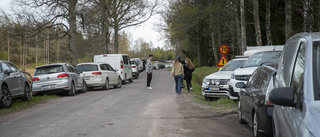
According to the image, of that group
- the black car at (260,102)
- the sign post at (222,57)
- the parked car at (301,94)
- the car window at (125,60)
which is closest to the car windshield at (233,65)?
the sign post at (222,57)

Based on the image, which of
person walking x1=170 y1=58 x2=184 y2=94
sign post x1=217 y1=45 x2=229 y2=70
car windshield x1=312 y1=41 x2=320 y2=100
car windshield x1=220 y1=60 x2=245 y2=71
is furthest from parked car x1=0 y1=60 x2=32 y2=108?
car windshield x1=312 y1=41 x2=320 y2=100

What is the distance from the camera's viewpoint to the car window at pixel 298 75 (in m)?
3.41

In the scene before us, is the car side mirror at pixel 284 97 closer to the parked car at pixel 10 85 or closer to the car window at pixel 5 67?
the parked car at pixel 10 85

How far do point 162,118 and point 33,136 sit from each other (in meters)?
3.30

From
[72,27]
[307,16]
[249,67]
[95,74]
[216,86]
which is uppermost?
[72,27]

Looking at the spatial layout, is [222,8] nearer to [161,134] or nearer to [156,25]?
[156,25]

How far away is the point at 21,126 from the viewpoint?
27.0 feet

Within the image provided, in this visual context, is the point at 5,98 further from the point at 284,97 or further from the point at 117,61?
the point at 117,61

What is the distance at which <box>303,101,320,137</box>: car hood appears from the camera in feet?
9.18

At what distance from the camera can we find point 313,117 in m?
2.95

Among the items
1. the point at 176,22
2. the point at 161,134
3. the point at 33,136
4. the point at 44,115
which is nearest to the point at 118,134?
the point at 161,134

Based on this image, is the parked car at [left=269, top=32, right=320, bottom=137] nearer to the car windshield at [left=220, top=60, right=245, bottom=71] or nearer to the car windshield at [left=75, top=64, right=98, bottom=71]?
the car windshield at [left=220, top=60, right=245, bottom=71]

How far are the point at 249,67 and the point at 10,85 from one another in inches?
319

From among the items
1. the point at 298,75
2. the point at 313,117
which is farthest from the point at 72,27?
the point at 313,117
